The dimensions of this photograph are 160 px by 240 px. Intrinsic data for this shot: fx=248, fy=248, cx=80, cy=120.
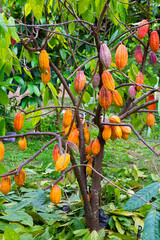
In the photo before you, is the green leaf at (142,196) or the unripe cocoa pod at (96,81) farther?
the unripe cocoa pod at (96,81)

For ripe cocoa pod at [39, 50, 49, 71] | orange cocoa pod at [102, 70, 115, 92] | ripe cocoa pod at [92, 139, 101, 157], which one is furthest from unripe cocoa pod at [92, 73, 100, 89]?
ripe cocoa pod at [92, 139, 101, 157]

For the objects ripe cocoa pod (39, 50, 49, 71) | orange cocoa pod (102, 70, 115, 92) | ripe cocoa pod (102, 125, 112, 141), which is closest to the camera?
orange cocoa pod (102, 70, 115, 92)

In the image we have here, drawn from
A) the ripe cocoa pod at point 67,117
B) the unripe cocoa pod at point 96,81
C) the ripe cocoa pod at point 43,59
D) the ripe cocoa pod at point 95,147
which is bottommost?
the ripe cocoa pod at point 95,147

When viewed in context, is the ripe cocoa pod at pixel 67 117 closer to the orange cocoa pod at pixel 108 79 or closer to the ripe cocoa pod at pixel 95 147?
the ripe cocoa pod at pixel 95 147

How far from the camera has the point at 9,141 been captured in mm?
Result: 3264

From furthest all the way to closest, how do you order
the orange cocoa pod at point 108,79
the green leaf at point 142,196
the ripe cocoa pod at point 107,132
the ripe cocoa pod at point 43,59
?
the ripe cocoa pod at point 107,132 → the ripe cocoa pod at point 43,59 → the orange cocoa pod at point 108,79 → the green leaf at point 142,196

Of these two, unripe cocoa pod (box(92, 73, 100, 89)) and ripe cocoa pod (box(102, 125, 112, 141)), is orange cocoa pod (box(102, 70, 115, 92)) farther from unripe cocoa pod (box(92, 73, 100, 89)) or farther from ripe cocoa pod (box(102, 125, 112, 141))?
ripe cocoa pod (box(102, 125, 112, 141))

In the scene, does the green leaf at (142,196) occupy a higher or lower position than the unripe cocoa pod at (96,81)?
lower

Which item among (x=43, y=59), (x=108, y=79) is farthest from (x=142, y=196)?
(x=43, y=59)

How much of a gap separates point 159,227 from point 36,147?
2.60 metres

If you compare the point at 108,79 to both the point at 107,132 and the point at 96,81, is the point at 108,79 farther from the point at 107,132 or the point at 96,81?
the point at 107,132

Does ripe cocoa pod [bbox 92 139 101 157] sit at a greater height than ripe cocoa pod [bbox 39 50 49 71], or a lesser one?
lesser

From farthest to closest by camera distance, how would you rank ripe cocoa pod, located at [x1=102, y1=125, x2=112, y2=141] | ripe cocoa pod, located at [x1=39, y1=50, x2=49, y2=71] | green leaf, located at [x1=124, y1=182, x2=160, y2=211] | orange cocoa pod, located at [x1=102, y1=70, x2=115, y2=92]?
ripe cocoa pod, located at [x1=102, y1=125, x2=112, y2=141], ripe cocoa pod, located at [x1=39, y1=50, x2=49, y2=71], orange cocoa pod, located at [x1=102, y1=70, x2=115, y2=92], green leaf, located at [x1=124, y1=182, x2=160, y2=211]

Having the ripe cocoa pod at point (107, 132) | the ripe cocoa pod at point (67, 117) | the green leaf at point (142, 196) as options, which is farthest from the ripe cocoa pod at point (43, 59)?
the green leaf at point (142, 196)
